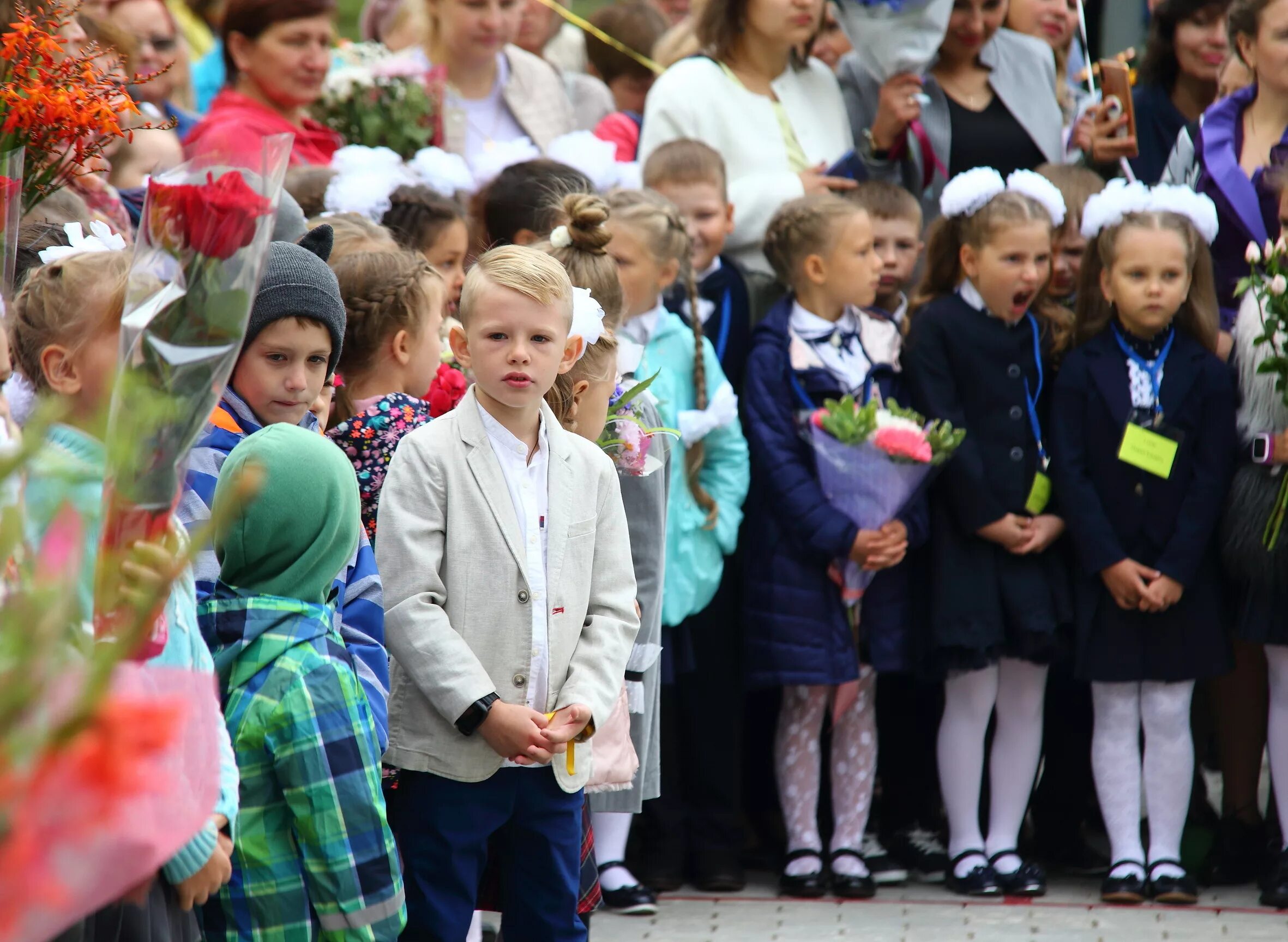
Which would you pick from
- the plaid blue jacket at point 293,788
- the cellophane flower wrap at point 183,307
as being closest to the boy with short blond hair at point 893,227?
the plaid blue jacket at point 293,788

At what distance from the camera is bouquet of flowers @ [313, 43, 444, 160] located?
5301mm

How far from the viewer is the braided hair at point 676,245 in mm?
4551

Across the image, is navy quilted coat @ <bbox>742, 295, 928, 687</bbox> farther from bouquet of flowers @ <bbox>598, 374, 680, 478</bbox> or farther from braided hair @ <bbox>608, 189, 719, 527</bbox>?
bouquet of flowers @ <bbox>598, 374, 680, 478</bbox>

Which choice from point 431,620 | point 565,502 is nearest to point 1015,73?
point 565,502

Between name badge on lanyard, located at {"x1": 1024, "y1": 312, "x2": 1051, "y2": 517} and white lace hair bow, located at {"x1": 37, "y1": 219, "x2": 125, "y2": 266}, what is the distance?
293cm

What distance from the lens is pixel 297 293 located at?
307 cm

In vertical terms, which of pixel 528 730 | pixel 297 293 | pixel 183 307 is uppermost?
pixel 183 307

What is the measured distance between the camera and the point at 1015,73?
18.9ft

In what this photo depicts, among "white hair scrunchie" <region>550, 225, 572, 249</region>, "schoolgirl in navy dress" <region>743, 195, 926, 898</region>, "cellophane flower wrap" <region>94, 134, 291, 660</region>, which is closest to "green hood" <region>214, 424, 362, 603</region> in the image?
"cellophane flower wrap" <region>94, 134, 291, 660</region>

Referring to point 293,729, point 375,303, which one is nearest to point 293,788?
point 293,729

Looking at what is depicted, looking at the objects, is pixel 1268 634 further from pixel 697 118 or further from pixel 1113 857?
pixel 697 118

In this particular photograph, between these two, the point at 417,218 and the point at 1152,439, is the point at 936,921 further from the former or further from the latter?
the point at 417,218

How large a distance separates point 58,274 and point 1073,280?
12.5ft

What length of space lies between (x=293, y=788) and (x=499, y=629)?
0.71 metres
